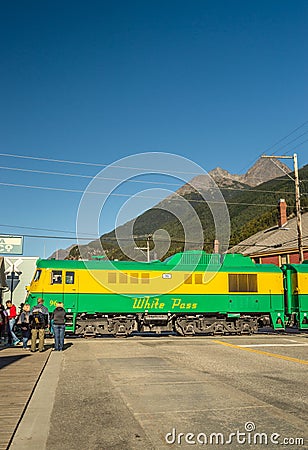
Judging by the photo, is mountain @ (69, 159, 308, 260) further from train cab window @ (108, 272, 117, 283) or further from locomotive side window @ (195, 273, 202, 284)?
locomotive side window @ (195, 273, 202, 284)

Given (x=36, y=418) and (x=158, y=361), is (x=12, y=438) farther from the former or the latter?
(x=158, y=361)

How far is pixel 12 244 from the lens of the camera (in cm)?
3462

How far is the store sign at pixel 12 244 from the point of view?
34281 millimetres

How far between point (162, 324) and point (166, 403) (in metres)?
15.5

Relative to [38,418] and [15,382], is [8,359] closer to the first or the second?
[15,382]

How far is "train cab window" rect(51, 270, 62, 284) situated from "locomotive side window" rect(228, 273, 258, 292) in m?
8.78

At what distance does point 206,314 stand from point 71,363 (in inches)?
451

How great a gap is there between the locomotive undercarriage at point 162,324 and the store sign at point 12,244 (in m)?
14.1

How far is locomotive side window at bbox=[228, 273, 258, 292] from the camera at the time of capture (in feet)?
79.2

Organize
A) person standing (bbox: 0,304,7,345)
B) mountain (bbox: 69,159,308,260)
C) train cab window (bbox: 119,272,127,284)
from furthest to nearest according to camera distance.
A: mountain (bbox: 69,159,308,260)
train cab window (bbox: 119,272,127,284)
person standing (bbox: 0,304,7,345)

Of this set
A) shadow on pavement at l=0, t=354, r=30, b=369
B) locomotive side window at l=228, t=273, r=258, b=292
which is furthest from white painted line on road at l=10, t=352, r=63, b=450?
locomotive side window at l=228, t=273, r=258, b=292

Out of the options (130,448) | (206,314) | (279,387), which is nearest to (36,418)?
(130,448)

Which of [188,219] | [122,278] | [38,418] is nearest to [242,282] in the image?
[188,219]

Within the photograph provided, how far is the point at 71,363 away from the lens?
540 inches
